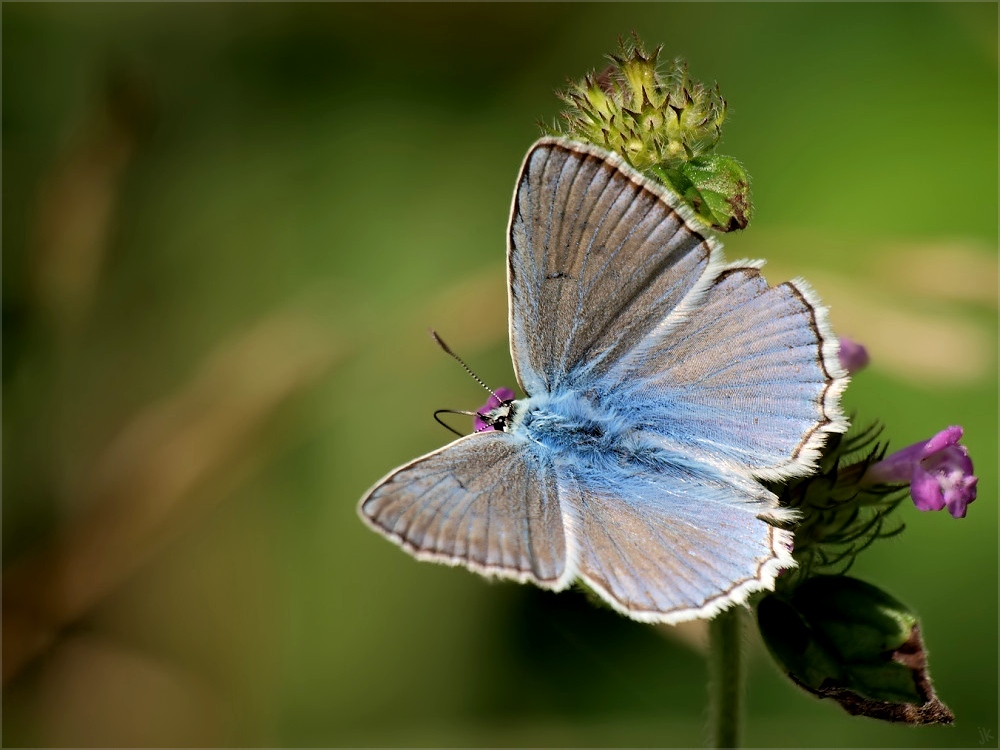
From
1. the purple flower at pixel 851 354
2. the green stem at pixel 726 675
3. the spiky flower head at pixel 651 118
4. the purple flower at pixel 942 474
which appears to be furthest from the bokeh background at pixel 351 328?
the spiky flower head at pixel 651 118

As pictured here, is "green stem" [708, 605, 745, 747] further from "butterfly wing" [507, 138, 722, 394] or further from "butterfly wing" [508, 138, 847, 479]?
"butterfly wing" [507, 138, 722, 394]

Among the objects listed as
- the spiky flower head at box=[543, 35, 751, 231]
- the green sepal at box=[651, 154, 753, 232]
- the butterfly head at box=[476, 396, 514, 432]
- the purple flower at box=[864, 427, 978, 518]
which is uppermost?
the spiky flower head at box=[543, 35, 751, 231]

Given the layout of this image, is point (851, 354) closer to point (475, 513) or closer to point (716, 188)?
point (716, 188)

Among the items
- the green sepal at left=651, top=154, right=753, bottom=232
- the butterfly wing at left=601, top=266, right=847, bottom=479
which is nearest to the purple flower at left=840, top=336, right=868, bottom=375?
the butterfly wing at left=601, top=266, right=847, bottom=479

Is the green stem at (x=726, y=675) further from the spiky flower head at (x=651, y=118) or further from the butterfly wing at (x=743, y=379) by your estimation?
the spiky flower head at (x=651, y=118)

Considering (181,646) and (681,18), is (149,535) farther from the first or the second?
(681,18)

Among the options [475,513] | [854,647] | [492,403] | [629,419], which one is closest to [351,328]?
[492,403]
